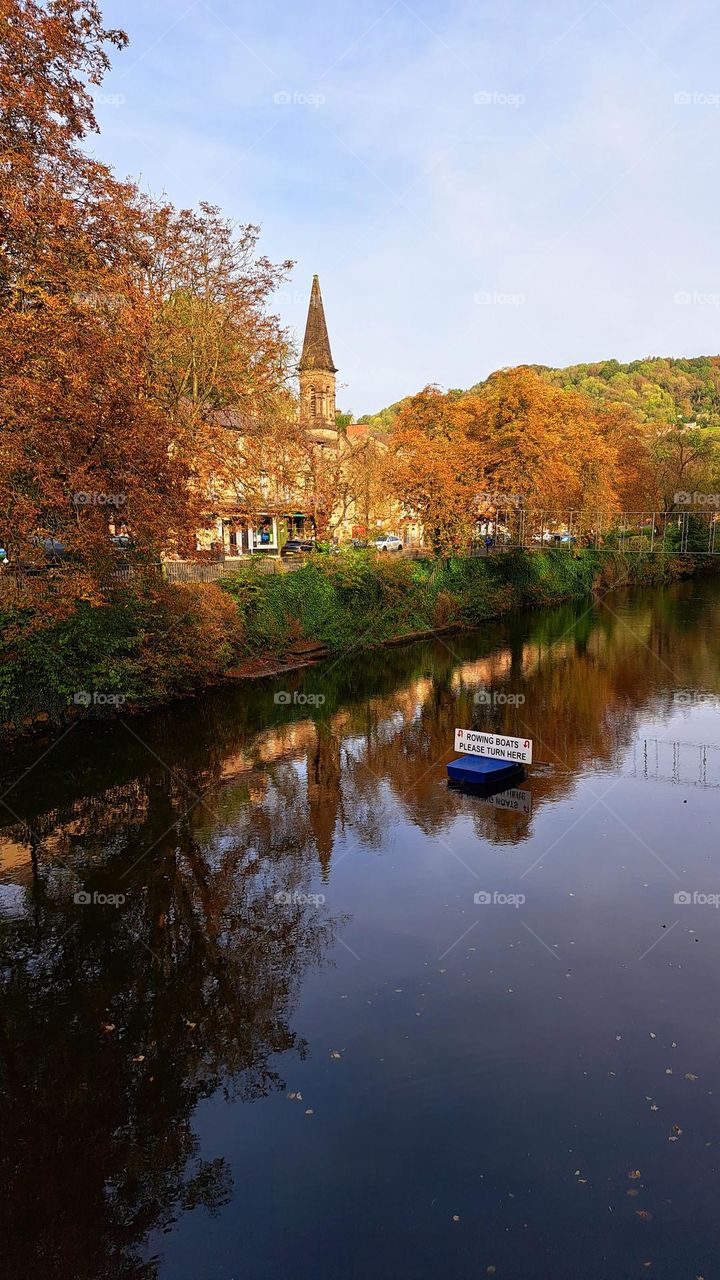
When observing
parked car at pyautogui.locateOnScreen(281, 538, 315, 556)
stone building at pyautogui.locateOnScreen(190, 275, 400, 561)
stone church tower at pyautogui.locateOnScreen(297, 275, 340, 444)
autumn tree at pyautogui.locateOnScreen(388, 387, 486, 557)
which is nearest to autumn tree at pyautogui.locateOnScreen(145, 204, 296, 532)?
stone building at pyautogui.locateOnScreen(190, 275, 400, 561)

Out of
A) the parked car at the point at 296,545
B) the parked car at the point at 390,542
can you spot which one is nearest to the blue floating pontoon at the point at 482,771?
the parked car at the point at 296,545

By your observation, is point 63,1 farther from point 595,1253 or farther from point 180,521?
point 595,1253

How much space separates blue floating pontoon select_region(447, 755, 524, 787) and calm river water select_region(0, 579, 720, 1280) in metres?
0.60

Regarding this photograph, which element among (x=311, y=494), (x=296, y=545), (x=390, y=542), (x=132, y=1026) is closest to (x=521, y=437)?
(x=311, y=494)

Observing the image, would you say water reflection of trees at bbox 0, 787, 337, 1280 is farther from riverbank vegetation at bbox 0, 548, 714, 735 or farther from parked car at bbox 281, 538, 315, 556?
parked car at bbox 281, 538, 315, 556

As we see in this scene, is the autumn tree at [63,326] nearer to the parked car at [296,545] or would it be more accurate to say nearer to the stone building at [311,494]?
the stone building at [311,494]

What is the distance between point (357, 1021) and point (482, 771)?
31.3ft

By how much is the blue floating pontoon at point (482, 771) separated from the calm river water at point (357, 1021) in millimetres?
597

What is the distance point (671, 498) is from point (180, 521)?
6320 centimetres

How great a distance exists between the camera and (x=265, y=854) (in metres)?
15.9

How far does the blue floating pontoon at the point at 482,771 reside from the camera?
768 inches

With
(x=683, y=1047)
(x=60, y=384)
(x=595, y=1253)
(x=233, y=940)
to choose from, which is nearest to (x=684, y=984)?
(x=683, y=1047)

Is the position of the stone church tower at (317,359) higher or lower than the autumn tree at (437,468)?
higher

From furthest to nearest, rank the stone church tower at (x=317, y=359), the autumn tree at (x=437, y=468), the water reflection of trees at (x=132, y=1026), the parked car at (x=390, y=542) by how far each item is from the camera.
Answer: the parked car at (x=390, y=542) < the stone church tower at (x=317, y=359) < the autumn tree at (x=437, y=468) < the water reflection of trees at (x=132, y=1026)
